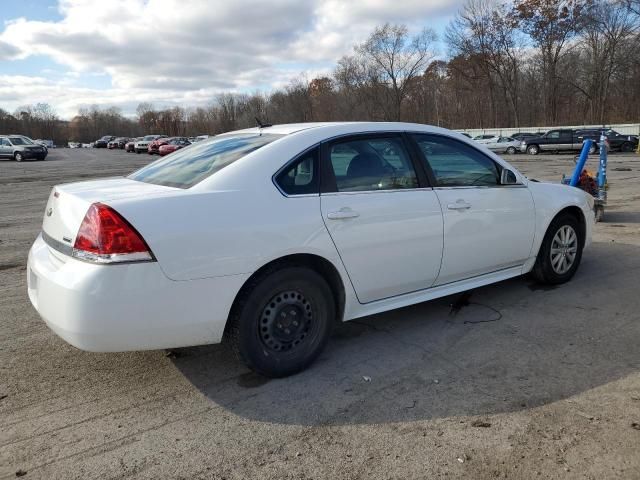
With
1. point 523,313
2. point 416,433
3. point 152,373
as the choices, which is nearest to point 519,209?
point 523,313

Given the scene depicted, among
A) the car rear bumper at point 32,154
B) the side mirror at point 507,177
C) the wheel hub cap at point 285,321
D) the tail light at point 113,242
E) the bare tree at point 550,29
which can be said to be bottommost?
the wheel hub cap at point 285,321

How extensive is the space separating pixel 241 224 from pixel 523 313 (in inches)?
108

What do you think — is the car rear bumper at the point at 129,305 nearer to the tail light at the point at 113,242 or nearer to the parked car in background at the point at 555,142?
the tail light at the point at 113,242

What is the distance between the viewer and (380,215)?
3.67m

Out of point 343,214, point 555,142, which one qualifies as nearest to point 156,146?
point 555,142

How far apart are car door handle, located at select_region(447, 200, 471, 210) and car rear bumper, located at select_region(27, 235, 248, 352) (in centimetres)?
182

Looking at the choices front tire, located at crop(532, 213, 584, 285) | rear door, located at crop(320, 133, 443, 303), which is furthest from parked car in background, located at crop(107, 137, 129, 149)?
rear door, located at crop(320, 133, 443, 303)

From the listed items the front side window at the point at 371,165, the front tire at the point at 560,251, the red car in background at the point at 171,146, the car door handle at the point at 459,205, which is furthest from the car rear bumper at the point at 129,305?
the red car in background at the point at 171,146

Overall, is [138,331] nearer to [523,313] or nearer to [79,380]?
[79,380]

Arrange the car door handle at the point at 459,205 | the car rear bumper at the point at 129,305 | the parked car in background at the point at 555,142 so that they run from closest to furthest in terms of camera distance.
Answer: the car rear bumper at the point at 129,305 < the car door handle at the point at 459,205 < the parked car in background at the point at 555,142

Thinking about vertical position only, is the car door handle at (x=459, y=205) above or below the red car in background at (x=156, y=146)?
below

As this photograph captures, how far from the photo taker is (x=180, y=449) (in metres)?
2.71

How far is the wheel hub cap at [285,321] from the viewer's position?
3.32 metres

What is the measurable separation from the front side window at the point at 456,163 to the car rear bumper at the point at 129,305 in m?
1.89
